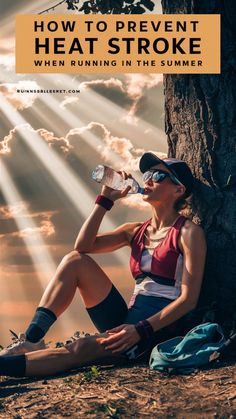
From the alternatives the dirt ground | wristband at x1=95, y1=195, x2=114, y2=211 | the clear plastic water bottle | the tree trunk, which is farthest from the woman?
the tree trunk

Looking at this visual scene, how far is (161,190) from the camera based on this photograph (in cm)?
795

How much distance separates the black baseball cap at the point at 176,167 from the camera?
796cm

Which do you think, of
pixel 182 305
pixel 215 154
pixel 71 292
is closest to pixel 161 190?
pixel 215 154

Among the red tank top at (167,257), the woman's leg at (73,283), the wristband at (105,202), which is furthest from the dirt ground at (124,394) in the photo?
the wristband at (105,202)

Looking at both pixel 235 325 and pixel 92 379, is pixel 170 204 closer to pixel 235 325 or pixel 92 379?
pixel 235 325

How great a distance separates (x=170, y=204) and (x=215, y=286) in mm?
1041

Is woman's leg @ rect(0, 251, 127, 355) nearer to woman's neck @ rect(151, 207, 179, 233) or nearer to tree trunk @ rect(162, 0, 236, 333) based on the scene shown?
woman's neck @ rect(151, 207, 179, 233)

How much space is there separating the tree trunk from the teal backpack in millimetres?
530

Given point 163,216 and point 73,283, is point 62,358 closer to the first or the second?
point 73,283

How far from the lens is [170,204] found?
26.3 ft

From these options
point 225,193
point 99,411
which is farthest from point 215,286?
point 99,411

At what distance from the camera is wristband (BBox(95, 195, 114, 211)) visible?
812cm

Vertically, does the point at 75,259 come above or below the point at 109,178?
below

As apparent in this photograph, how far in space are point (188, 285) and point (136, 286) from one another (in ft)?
2.40
